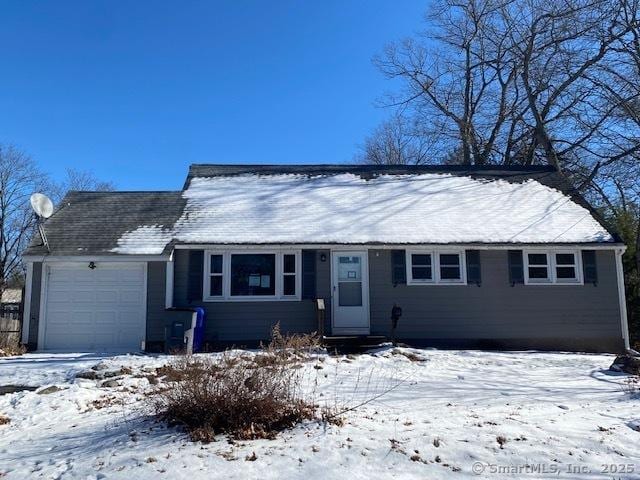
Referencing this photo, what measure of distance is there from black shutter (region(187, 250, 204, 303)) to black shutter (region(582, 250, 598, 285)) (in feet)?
32.1

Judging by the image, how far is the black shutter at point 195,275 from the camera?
1316cm

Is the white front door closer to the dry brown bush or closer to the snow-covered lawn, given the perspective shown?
the snow-covered lawn

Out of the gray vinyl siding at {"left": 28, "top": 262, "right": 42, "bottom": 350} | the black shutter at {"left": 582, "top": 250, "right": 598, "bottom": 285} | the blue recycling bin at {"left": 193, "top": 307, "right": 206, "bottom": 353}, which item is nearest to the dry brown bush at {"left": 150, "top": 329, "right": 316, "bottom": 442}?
the blue recycling bin at {"left": 193, "top": 307, "right": 206, "bottom": 353}

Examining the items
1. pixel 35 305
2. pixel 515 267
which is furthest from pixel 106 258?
pixel 515 267

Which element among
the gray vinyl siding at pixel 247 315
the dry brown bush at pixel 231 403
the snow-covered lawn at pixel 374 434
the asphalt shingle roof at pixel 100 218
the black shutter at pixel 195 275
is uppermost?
the asphalt shingle roof at pixel 100 218

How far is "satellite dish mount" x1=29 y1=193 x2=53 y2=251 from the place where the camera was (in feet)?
42.8

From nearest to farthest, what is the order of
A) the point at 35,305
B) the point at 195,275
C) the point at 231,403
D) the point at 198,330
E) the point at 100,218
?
the point at 231,403 → the point at 198,330 → the point at 35,305 → the point at 195,275 → the point at 100,218

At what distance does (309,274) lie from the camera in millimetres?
13422

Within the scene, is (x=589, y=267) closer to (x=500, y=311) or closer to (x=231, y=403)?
(x=500, y=311)

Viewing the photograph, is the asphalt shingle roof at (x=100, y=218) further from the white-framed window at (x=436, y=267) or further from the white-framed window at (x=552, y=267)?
the white-framed window at (x=552, y=267)

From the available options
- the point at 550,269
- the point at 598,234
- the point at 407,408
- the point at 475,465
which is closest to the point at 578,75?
the point at 598,234

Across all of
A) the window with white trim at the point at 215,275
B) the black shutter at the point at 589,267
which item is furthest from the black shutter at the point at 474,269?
the window with white trim at the point at 215,275

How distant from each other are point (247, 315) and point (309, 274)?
6.12ft

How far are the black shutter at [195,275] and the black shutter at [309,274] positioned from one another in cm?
258
